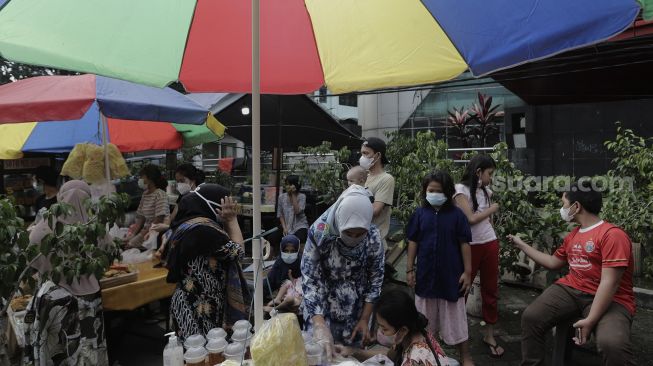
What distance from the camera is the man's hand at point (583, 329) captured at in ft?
8.93

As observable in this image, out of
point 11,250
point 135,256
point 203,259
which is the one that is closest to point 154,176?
point 135,256

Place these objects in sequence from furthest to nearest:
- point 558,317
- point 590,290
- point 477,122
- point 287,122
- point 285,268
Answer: point 477,122
point 287,122
point 285,268
point 558,317
point 590,290

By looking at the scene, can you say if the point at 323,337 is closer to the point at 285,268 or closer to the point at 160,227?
the point at 285,268

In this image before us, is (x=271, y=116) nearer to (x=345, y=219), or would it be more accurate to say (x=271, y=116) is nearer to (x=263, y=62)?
(x=263, y=62)

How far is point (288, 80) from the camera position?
96.3 inches

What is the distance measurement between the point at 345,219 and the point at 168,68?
1240 millimetres

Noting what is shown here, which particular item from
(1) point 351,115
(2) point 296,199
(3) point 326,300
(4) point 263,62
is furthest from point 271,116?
(1) point 351,115

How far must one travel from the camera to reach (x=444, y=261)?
3.25 m

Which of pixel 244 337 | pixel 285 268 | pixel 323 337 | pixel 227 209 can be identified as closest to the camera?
pixel 244 337

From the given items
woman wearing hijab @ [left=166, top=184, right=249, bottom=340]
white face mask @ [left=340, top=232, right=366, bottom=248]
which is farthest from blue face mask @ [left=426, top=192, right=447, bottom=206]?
woman wearing hijab @ [left=166, top=184, right=249, bottom=340]

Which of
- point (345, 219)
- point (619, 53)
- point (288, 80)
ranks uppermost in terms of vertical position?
point (619, 53)

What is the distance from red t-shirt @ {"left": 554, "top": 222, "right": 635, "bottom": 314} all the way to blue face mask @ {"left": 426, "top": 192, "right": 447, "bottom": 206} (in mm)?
972

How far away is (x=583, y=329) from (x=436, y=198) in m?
1.32

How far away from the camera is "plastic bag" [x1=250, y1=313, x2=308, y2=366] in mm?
1462
